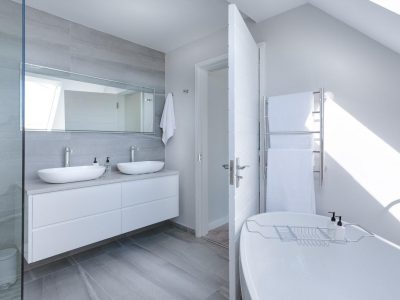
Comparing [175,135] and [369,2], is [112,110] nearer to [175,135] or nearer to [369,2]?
[175,135]

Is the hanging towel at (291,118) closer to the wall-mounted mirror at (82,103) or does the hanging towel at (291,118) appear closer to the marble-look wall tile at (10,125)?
the wall-mounted mirror at (82,103)

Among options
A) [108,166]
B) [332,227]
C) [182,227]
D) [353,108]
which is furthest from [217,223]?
[353,108]

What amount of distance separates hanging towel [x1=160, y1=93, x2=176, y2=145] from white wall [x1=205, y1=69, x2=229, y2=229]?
0.50 metres

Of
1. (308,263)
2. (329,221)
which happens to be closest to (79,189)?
(308,263)

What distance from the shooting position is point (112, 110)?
267 centimetres

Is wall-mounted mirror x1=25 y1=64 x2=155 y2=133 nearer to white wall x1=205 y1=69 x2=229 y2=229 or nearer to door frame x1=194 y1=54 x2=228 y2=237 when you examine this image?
door frame x1=194 y1=54 x2=228 y2=237

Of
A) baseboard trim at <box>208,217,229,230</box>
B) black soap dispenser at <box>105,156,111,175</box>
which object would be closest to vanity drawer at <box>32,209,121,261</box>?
black soap dispenser at <box>105,156,111,175</box>

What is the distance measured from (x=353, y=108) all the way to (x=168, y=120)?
207 centimetres

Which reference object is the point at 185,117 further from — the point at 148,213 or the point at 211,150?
the point at 148,213

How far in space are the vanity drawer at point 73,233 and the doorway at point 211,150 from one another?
3.44 ft

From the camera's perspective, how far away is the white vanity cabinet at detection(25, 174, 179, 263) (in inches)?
66.7

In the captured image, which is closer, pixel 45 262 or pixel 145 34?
pixel 45 262

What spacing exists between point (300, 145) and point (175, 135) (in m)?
1.69

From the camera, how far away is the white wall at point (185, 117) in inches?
110
